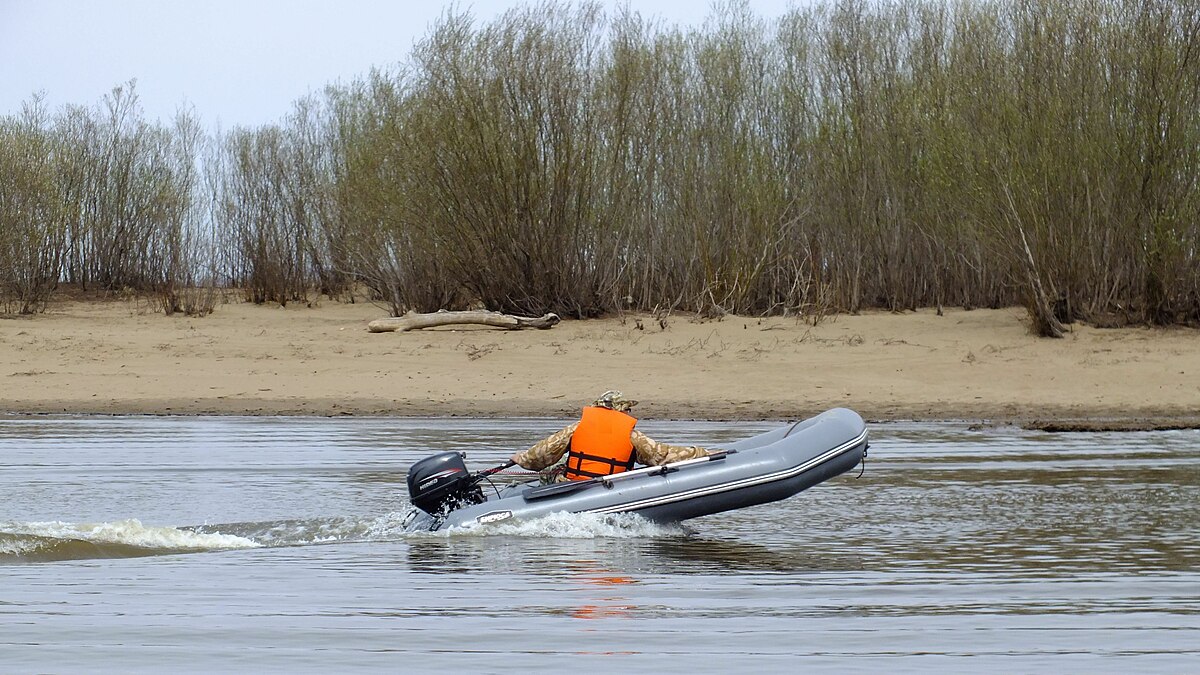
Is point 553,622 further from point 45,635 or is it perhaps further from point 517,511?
point 517,511

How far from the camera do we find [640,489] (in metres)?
10.4

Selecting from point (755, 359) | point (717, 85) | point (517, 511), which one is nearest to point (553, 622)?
point (517, 511)

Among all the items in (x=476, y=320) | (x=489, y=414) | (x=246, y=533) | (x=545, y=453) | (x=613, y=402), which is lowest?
(x=246, y=533)

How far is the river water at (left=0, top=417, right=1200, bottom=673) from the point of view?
6.37 meters

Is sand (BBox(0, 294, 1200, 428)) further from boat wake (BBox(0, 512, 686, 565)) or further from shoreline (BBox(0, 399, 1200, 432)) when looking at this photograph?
boat wake (BBox(0, 512, 686, 565))

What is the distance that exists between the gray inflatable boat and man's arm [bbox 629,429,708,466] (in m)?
0.18

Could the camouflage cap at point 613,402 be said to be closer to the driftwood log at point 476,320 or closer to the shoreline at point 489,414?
the shoreline at point 489,414

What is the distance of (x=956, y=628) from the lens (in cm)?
682

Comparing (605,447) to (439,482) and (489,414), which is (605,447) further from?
(489,414)

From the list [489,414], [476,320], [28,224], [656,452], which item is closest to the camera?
[656,452]

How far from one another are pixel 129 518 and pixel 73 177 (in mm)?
25411

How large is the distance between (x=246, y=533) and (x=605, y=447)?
242 centimetres

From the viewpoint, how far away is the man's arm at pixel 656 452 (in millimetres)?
10648

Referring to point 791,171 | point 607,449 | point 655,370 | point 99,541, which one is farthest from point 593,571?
point 791,171
